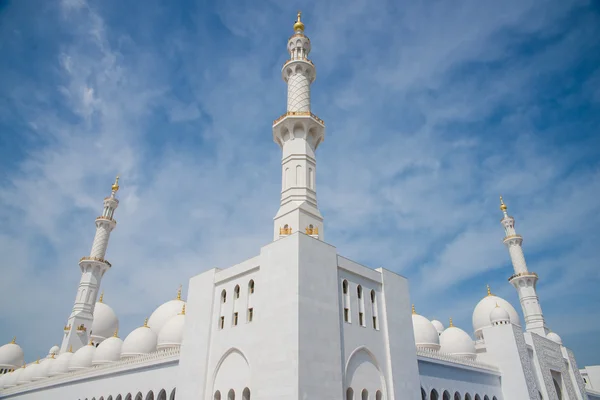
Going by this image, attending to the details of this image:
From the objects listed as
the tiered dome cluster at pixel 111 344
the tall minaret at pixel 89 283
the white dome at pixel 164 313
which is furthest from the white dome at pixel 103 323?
the white dome at pixel 164 313

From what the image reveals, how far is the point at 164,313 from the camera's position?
2905cm

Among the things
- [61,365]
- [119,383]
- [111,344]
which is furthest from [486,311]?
[61,365]

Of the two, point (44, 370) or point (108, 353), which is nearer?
point (108, 353)

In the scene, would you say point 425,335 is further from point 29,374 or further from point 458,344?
point 29,374

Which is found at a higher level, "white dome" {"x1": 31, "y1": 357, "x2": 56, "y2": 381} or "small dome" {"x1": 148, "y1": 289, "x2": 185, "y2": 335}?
"small dome" {"x1": 148, "y1": 289, "x2": 185, "y2": 335}

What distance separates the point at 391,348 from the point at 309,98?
12.6 meters

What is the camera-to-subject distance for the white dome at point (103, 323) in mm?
33531

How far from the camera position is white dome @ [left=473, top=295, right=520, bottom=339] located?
3369 centimetres

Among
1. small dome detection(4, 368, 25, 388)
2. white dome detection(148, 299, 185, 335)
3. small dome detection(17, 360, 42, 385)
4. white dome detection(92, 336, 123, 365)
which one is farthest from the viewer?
small dome detection(4, 368, 25, 388)

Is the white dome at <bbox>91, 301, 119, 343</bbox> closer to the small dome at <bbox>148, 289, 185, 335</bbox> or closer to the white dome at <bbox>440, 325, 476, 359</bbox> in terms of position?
the small dome at <bbox>148, 289, 185, 335</bbox>

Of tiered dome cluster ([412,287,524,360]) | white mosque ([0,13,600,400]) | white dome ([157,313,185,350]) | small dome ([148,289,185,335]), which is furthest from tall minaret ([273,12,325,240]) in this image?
small dome ([148,289,185,335])

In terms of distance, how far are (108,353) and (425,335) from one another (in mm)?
18165

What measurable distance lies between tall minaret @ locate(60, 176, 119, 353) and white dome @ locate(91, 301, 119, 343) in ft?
4.96

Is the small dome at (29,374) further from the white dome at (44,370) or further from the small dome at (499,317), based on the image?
the small dome at (499,317)
